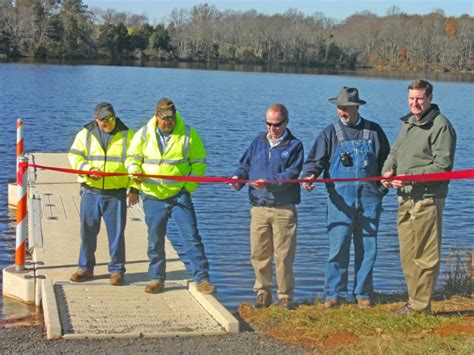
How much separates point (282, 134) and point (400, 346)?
255 cm

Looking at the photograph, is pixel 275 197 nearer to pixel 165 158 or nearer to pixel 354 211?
pixel 354 211

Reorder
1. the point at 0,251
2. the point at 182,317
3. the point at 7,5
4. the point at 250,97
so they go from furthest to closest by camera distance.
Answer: the point at 7,5, the point at 250,97, the point at 0,251, the point at 182,317

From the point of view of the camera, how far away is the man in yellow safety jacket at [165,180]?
873 cm

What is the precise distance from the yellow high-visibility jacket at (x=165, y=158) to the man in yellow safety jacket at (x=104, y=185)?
0.25 m

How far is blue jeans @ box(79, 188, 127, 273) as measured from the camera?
909 centimetres

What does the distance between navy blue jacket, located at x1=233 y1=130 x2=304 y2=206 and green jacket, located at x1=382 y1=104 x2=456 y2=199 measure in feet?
3.36

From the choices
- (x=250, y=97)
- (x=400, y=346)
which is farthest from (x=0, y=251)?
(x=250, y=97)

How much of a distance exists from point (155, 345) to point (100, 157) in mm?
2455

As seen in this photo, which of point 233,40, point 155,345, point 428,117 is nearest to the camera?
point 155,345

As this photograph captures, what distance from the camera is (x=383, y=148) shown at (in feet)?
28.3

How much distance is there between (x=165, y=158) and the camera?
873cm

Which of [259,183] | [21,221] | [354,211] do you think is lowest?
[21,221]

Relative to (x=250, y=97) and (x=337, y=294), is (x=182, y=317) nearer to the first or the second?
(x=337, y=294)

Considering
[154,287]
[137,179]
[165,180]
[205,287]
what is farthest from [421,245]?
[137,179]
